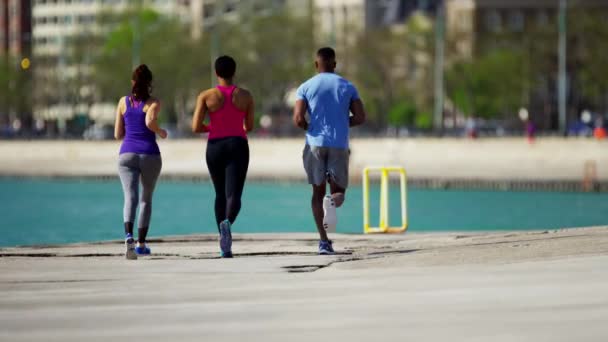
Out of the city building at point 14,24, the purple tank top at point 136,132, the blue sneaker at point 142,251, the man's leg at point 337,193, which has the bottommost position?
the blue sneaker at point 142,251

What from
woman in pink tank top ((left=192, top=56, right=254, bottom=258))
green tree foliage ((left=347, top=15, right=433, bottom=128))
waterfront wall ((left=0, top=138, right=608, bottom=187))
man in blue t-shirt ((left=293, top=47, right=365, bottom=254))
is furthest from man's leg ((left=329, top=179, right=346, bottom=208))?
green tree foliage ((left=347, top=15, right=433, bottom=128))

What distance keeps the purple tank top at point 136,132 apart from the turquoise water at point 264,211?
733 inches

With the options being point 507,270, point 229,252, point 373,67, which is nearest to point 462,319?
point 507,270

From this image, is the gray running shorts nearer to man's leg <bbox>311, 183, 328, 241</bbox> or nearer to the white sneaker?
man's leg <bbox>311, 183, 328, 241</bbox>

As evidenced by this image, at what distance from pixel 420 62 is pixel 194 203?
69168 millimetres

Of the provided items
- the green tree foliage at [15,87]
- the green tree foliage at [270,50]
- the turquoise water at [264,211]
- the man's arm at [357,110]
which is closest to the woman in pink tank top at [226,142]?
the man's arm at [357,110]

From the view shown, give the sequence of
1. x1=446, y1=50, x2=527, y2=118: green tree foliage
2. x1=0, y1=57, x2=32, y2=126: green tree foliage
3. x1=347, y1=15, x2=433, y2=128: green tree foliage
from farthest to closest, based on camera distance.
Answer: x1=0, y1=57, x2=32, y2=126: green tree foliage < x1=347, y1=15, x2=433, y2=128: green tree foliage < x1=446, y1=50, x2=527, y2=118: green tree foliage

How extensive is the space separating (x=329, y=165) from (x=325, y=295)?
4.65 meters

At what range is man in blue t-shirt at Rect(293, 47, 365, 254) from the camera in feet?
55.2

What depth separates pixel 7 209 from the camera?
60.0 meters

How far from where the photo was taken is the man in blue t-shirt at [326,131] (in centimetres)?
1683

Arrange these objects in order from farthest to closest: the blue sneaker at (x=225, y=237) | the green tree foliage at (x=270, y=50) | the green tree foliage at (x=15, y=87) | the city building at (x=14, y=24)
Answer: the city building at (x=14, y=24)
the green tree foliage at (x=15, y=87)
the green tree foliage at (x=270, y=50)
the blue sneaker at (x=225, y=237)

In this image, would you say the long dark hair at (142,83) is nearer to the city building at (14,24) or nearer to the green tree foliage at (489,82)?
the green tree foliage at (489,82)

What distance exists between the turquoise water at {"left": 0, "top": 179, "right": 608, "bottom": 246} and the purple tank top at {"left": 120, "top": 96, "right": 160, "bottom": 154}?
1863cm
